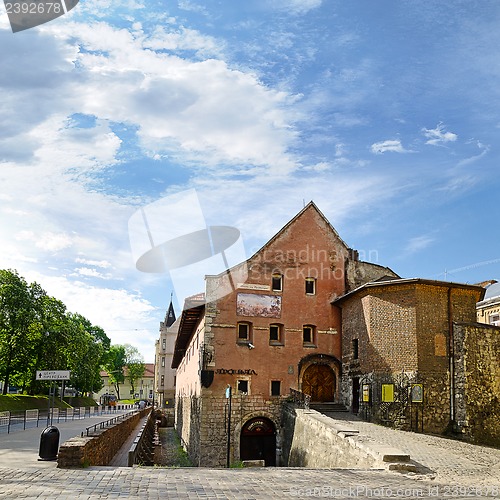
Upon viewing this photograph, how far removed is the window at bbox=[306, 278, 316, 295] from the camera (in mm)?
32125

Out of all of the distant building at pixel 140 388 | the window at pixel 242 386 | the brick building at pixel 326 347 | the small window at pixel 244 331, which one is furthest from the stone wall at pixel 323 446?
the distant building at pixel 140 388

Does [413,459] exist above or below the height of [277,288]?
below

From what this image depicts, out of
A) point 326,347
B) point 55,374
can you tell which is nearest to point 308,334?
point 326,347

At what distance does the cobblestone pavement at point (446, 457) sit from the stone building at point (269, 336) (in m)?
6.80

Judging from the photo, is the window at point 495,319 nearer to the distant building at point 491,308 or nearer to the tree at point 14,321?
the distant building at point 491,308

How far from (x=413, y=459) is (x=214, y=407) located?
1459cm

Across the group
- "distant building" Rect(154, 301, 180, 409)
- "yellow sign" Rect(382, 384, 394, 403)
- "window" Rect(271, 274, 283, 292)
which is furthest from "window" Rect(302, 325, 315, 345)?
"distant building" Rect(154, 301, 180, 409)

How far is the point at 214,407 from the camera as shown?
29.0 meters

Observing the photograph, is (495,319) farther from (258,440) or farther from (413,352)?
(258,440)

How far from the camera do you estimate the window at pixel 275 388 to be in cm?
3016

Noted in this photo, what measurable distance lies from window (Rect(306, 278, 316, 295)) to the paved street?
16321 millimetres

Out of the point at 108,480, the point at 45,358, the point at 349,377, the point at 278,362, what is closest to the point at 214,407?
the point at 278,362

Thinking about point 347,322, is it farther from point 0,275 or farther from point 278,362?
point 0,275

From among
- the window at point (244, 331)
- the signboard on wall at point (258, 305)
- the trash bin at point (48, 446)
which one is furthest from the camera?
the window at point (244, 331)
